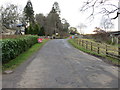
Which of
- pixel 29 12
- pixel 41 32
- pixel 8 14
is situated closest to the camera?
pixel 8 14

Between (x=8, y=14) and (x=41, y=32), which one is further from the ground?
(x=8, y=14)

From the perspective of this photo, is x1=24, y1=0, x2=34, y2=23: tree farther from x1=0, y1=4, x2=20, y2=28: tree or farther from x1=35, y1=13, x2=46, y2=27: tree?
x1=0, y1=4, x2=20, y2=28: tree

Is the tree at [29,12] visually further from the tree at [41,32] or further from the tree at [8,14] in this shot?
the tree at [8,14]

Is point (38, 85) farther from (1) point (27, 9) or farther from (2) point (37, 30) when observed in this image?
(1) point (27, 9)

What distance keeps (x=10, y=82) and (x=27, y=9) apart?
64106 millimetres

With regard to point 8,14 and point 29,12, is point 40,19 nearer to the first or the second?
point 29,12

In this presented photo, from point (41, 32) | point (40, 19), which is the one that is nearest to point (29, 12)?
point (40, 19)

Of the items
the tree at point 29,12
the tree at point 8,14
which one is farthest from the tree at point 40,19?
the tree at point 8,14

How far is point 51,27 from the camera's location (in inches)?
2320

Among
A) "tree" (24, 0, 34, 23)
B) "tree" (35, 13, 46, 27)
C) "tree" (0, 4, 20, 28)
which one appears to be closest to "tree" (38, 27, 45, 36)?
"tree" (35, 13, 46, 27)

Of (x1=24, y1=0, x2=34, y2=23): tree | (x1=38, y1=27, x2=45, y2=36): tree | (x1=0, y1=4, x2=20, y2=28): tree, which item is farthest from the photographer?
(x1=24, y1=0, x2=34, y2=23): tree

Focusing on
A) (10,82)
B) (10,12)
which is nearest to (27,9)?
(10,12)

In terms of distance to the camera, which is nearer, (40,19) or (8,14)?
Result: (8,14)

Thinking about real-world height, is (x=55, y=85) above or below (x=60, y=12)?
below
